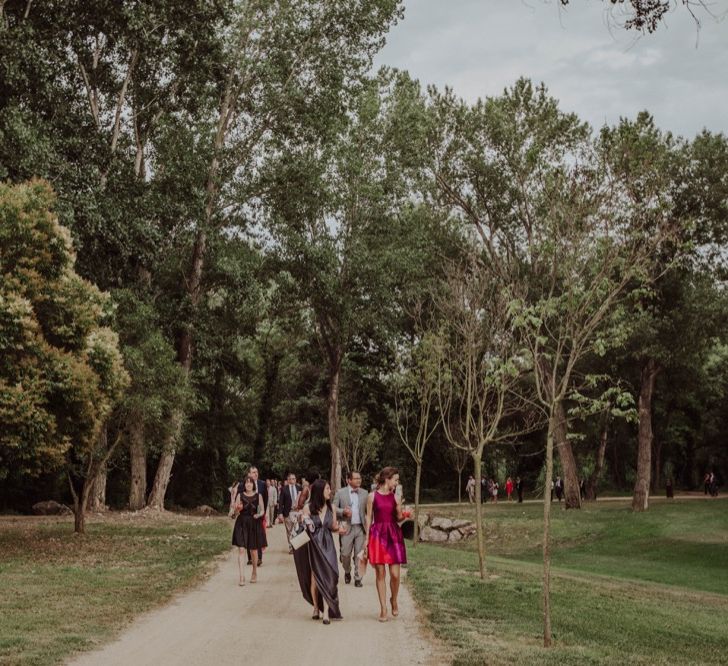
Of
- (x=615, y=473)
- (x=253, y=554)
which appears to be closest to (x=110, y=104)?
(x=253, y=554)

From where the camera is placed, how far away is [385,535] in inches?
443

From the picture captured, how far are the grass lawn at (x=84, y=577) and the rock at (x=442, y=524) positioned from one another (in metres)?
10.6

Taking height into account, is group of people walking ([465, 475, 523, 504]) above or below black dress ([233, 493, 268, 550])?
below

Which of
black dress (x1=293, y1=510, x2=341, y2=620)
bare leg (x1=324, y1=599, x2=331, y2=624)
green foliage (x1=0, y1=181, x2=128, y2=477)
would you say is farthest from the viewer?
green foliage (x1=0, y1=181, x2=128, y2=477)

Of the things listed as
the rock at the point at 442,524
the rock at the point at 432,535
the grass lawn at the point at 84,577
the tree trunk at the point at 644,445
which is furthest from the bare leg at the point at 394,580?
the tree trunk at the point at 644,445

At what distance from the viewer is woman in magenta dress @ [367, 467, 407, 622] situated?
11.2 metres

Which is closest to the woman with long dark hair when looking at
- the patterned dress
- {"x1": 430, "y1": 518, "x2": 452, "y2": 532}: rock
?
the patterned dress

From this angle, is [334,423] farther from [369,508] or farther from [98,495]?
[369,508]

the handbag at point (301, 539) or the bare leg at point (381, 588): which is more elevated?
the handbag at point (301, 539)

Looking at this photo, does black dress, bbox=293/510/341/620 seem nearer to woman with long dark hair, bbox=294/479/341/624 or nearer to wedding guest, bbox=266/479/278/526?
woman with long dark hair, bbox=294/479/341/624

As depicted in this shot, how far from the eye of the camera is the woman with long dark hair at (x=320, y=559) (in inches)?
441

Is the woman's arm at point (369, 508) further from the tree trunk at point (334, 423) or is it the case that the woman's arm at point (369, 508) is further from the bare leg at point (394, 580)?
the tree trunk at point (334, 423)

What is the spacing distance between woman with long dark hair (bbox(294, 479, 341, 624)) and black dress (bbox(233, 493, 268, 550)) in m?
4.01

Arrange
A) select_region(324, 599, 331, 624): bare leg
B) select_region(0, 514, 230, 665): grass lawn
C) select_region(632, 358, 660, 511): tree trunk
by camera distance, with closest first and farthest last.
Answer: select_region(0, 514, 230, 665): grass lawn < select_region(324, 599, 331, 624): bare leg < select_region(632, 358, 660, 511): tree trunk
